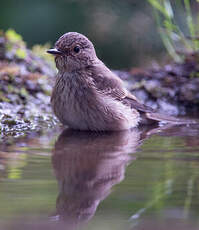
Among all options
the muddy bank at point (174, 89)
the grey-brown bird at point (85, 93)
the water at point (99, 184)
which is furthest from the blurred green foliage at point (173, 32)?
the water at point (99, 184)

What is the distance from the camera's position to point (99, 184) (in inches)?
124

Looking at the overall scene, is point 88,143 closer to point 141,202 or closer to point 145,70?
point 141,202

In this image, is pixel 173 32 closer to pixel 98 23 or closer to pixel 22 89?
pixel 22 89

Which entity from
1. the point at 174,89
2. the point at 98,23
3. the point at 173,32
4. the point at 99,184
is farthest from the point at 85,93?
the point at 98,23

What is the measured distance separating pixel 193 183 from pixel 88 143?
181 cm

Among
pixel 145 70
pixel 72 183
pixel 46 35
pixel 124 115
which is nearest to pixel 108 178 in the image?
pixel 72 183

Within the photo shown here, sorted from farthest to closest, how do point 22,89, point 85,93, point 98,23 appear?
point 98,23, point 22,89, point 85,93

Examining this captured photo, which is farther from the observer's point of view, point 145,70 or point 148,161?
point 145,70

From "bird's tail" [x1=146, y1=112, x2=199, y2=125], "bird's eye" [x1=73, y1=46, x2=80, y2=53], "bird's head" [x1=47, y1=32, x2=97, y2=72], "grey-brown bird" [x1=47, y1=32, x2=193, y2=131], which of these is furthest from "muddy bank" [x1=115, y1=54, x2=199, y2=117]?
"bird's eye" [x1=73, y1=46, x2=80, y2=53]

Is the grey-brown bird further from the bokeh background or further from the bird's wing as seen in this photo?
the bokeh background

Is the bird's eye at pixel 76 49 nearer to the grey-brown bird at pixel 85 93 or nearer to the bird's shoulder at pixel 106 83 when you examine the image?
the grey-brown bird at pixel 85 93

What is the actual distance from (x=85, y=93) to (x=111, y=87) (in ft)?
1.72

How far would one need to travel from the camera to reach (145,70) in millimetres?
8758

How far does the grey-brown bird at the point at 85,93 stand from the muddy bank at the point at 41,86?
54cm
